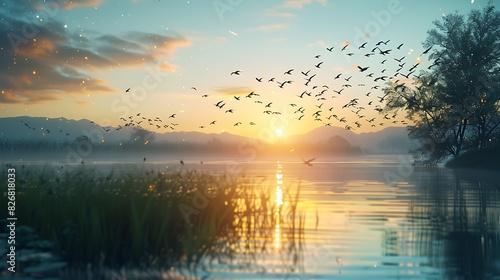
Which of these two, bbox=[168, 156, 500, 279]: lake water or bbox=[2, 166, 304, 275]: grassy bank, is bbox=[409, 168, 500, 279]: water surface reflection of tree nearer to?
bbox=[168, 156, 500, 279]: lake water

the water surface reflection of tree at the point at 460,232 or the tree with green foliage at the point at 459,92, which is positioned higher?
the tree with green foliage at the point at 459,92

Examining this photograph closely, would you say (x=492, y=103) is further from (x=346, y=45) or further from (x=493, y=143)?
(x=346, y=45)

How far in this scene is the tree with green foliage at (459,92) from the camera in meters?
63.2

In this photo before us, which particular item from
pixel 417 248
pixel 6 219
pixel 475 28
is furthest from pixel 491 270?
pixel 475 28

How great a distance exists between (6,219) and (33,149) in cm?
7315

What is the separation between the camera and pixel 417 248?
13539 mm

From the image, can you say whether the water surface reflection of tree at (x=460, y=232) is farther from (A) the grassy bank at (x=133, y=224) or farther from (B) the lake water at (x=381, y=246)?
(A) the grassy bank at (x=133, y=224)

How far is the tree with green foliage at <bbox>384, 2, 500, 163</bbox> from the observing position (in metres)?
63.2

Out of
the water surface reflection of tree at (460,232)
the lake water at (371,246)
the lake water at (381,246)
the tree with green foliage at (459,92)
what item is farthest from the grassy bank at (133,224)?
the tree with green foliage at (459,92)

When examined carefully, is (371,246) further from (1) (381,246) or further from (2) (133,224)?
(2) (133,224)

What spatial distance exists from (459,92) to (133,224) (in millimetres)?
58254

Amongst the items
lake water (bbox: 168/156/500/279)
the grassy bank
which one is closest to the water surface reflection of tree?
lake water (bbox: 168/156/500/279)

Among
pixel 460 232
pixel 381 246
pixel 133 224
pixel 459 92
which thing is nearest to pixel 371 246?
pixel 381 246

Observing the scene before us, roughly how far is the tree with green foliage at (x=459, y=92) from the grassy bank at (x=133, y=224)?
167 ft
